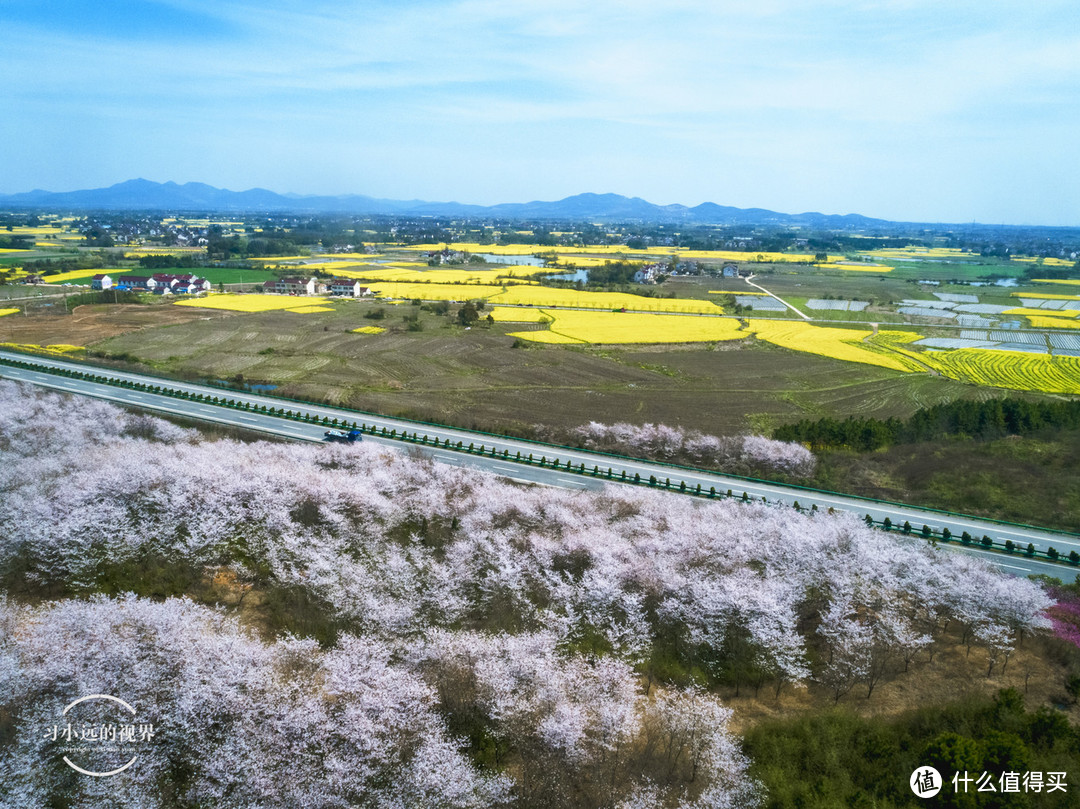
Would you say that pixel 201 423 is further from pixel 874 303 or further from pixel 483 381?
pixel 874 303

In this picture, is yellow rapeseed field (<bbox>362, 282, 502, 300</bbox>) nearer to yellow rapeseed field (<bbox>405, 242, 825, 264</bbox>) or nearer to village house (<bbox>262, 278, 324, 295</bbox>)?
village house (<bbox>262, 278, 324, 295</bbox>)

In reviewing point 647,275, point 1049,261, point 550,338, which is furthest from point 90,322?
point 1049,261

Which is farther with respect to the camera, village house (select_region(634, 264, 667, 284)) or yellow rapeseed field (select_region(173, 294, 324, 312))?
village house (select_region(634, 264, 667, 284))

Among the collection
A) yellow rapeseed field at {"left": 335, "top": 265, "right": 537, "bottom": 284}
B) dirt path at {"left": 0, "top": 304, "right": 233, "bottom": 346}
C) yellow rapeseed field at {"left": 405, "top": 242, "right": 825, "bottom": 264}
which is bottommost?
dirt path at {"left": 0, "top": 304, "right": 233, "bottom": 346}

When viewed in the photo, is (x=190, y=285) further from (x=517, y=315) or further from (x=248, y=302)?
(x=517, y=315)

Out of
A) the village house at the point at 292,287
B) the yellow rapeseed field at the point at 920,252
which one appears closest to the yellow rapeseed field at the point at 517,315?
the village house at the point at 292,287

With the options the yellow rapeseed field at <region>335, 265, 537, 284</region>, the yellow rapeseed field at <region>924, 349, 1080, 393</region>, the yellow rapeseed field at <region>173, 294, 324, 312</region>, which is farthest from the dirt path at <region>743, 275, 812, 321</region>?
the yellow rapeseed field at <region>173, 294, 324, 312</region>

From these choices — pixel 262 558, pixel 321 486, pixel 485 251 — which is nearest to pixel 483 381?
pixel 321 486
